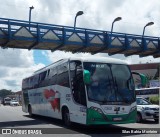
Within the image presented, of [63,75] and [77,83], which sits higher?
[63,75]

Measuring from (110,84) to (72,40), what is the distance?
10697 millimetres

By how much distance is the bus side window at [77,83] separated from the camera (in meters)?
14.7

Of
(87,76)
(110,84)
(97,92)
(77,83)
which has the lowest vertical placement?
(97,92)

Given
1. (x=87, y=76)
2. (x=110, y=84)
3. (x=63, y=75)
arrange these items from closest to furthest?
(x=87, y=76) → (x=110, y=84) → (x=63, y=75)

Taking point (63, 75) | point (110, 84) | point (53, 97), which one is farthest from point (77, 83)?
point (53, 97)

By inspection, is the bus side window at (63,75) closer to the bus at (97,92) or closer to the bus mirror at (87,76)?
the bus at (97,92)

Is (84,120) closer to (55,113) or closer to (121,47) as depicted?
(55,113)

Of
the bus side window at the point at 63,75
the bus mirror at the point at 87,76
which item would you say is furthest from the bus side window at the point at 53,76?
the bus mirror at the point at 87,76

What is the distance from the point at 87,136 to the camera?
43.9ft

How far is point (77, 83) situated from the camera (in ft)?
49.9

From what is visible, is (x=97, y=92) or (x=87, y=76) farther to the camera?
(x=97, y=92)

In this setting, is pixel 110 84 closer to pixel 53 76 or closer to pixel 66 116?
pixel 66 116

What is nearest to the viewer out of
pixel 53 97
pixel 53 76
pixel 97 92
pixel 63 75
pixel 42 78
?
pixel 97 92

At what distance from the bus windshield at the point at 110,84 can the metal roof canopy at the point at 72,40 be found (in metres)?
9.12
